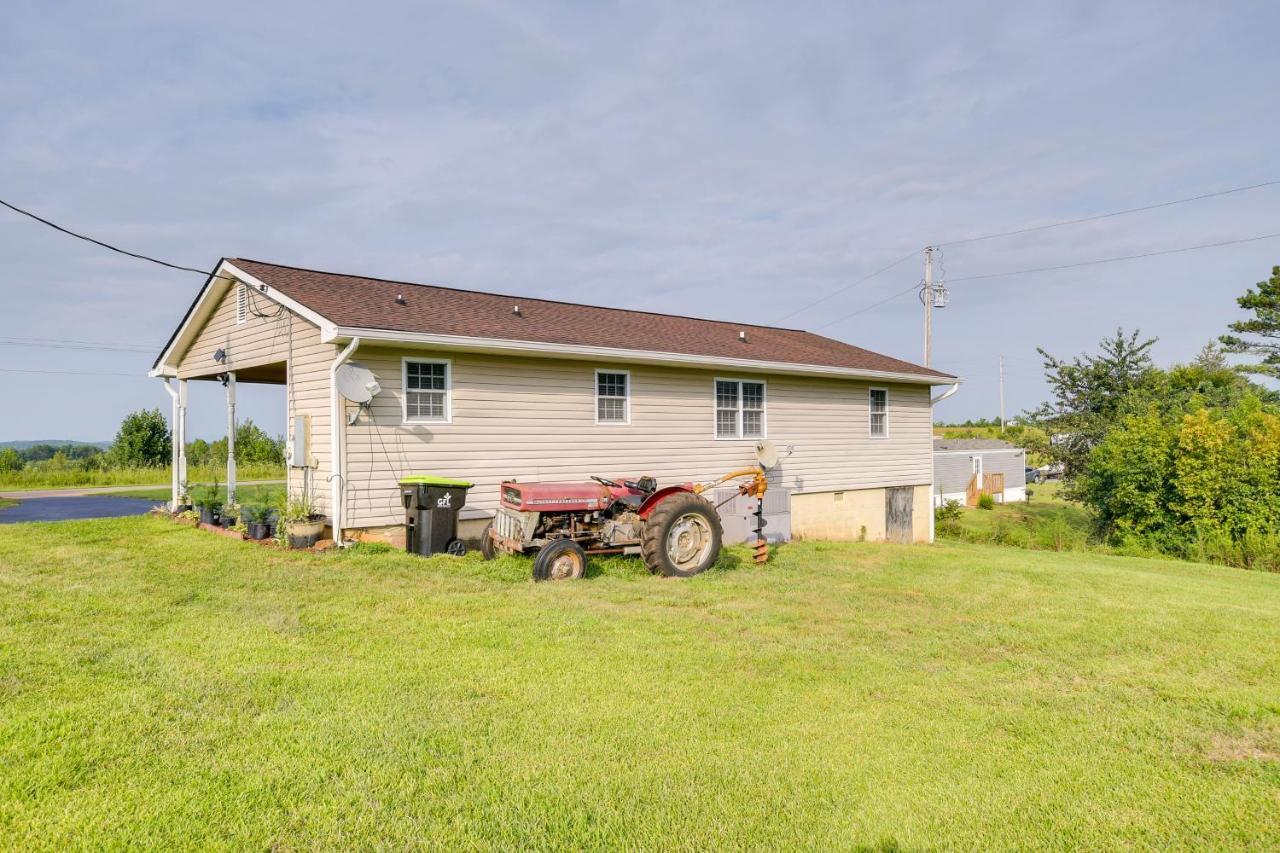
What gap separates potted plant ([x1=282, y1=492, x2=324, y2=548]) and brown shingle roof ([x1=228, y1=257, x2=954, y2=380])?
8.37 ft

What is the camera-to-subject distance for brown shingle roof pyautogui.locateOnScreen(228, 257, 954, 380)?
32.8 feet

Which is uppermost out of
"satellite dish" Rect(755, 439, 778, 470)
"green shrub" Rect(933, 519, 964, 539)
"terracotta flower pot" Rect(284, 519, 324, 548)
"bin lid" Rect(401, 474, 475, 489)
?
"satellite dish" Rect(755, 439, 778, 470)

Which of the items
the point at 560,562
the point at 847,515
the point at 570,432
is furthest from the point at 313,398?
the point at 847,515

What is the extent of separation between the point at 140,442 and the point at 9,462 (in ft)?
12.6

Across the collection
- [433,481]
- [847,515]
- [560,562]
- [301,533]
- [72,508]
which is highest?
[433,481]

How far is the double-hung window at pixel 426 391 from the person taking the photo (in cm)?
988

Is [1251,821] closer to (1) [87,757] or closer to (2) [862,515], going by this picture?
(1) [87,757]

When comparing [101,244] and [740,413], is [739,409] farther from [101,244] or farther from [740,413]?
[101,244]

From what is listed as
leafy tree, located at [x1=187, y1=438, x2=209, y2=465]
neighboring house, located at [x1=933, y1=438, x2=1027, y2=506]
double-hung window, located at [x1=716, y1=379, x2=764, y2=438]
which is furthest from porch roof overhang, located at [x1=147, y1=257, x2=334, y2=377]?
neighboring house, located at [x1=933, y1=438, x2=1027, y2=506]

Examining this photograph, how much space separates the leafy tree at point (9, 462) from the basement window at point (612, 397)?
24.0 metres

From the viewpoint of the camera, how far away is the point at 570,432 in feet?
37.1

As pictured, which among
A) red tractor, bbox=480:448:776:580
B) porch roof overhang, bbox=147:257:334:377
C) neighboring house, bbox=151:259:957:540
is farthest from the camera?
neighboring house, bbox=151:259:957:540

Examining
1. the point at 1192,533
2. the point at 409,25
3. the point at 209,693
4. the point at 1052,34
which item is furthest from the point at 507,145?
the point at 1192,533

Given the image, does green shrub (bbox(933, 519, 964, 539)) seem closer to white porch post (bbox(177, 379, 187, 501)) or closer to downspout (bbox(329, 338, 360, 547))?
downspout (bbox(329, 338, 360, 547))
